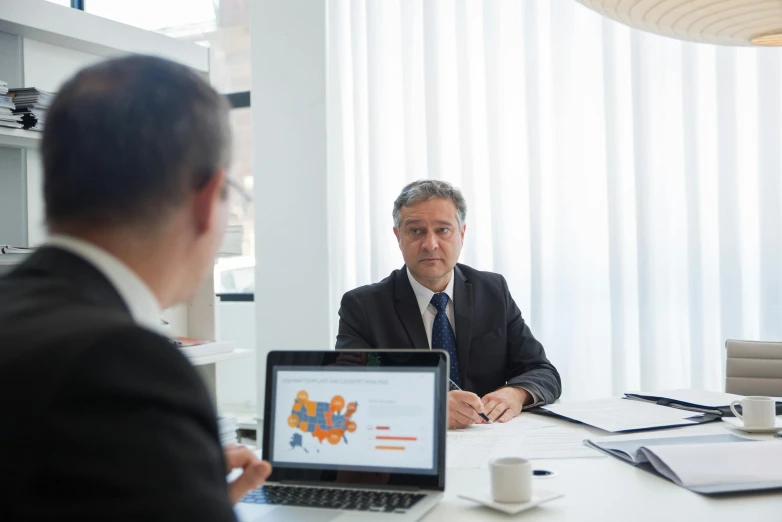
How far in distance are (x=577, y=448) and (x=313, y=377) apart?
0.67 m

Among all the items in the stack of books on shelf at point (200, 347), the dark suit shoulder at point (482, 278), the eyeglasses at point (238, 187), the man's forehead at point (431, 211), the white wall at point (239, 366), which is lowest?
the white wall at point (239, 366)

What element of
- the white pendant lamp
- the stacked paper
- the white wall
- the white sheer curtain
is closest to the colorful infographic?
the white pendant lamp

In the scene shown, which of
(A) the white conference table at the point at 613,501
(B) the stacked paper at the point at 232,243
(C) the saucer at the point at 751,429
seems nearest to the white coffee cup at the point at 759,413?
(C) the saucer at the point at 751,429

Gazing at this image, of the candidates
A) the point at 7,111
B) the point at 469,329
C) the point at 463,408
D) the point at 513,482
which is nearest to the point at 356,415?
the point at 513,482

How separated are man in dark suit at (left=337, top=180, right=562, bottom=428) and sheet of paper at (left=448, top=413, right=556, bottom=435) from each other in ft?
0.82

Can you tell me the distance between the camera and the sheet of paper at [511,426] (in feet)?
6.51

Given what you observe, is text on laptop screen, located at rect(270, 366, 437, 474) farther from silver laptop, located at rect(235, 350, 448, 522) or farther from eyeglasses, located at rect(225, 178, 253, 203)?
eyeglasses, located at rect(225, 178, 253, 203)

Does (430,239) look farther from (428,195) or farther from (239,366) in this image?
(239,366)

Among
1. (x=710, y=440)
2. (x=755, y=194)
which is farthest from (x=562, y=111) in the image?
(x=710, y=440)

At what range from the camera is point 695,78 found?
11.5 ft

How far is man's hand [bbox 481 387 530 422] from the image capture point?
6.94ft

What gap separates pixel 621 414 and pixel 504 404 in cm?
32

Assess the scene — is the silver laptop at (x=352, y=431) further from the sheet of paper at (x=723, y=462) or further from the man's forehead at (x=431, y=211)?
the man's forehead at (x=431, y=211)

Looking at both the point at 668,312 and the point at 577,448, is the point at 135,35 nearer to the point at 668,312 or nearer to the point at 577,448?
the point at 577,448
